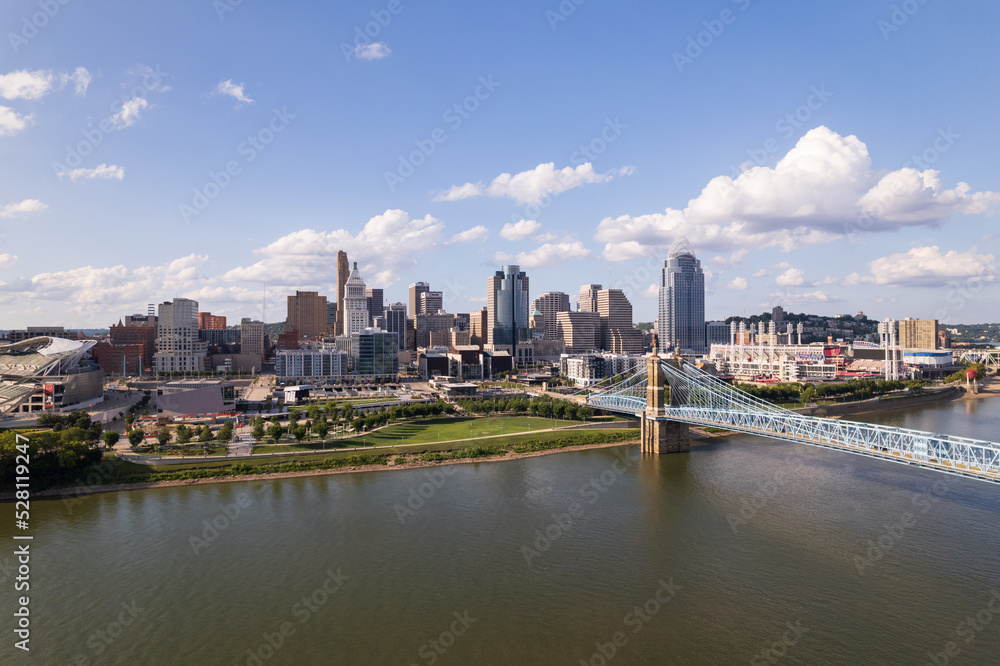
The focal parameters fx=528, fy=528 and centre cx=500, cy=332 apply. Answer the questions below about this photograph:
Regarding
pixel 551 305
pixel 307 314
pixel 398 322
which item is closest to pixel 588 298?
pixel 551 305

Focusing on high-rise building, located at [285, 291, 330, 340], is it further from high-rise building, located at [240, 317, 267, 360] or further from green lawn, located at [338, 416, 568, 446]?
green lawn, located at [338, 416, 568, 446]

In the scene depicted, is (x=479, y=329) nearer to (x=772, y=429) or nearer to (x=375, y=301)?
(x=375, y=301)

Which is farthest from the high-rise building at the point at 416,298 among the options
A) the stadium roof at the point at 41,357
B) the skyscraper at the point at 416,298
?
the stadium roof at the point at 41,357

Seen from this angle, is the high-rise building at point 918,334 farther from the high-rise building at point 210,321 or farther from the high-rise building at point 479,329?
the high-rise building at point 210,321

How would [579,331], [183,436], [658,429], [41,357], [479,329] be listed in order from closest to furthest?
[183,436], [658,429], [41,357], [579,331], [479,329]

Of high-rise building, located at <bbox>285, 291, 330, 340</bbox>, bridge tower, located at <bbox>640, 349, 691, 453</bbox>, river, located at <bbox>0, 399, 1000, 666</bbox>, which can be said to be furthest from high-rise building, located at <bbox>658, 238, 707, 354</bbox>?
river, located at <bbox>0, 399, 1000, 666</bbox>

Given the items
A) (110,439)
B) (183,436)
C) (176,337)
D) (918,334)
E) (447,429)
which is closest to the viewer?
(110,439)

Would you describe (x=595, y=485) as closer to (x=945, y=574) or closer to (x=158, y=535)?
(x=945, y=574)
